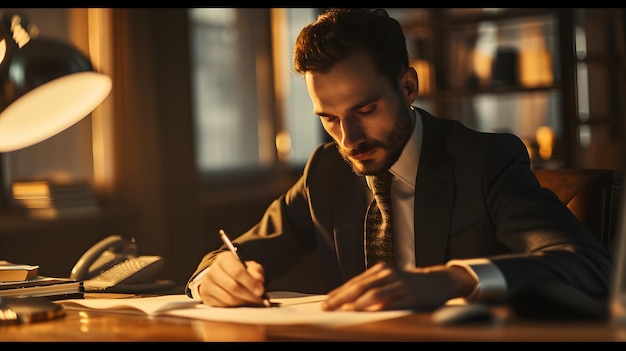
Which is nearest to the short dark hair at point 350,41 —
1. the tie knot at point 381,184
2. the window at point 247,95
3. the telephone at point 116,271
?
the tie knot at point 381,184

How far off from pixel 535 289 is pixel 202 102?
4675 millimetres

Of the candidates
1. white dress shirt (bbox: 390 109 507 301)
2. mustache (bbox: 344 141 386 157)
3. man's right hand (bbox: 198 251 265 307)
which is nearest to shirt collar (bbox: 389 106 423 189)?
white dress shirt (bbox: 390 109 507 301)

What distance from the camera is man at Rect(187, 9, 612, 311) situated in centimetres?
150

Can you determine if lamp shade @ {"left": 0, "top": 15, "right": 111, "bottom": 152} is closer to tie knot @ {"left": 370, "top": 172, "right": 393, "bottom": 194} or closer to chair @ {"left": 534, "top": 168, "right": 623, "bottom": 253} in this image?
tie knot @ {"left": 370, "top": 172, "right": 393, "bottom": 194}

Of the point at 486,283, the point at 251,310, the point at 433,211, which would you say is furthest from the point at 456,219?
the point at 251,310

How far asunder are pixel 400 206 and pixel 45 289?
81cm

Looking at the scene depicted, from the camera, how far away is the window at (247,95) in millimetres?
5938

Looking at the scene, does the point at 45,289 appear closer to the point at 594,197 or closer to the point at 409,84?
the point at 409,84

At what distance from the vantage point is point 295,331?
4.39ft

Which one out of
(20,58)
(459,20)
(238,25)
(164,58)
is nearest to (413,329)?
(20,58)

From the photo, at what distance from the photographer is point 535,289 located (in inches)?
55.1

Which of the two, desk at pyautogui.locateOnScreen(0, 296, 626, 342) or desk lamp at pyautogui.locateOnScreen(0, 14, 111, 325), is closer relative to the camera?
desk at pyautogui.locateOnScreen(0, 296, 626, 342)

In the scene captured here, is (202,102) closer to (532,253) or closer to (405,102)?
(405,102)

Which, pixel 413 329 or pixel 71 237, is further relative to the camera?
pixel 71 237
